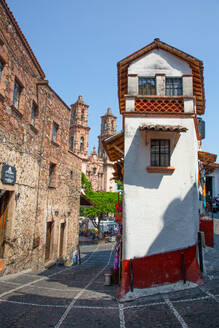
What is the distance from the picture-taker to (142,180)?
24.5ft

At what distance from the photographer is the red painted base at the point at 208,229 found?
11.1 m

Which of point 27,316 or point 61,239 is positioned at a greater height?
point 61,239

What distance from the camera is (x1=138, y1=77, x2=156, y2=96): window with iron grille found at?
337 inches

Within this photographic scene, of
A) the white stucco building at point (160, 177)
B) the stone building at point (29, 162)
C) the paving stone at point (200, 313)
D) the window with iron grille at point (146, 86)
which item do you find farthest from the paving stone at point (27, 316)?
the window with iron grille at point (146, 86)

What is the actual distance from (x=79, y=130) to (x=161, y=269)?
169 ft

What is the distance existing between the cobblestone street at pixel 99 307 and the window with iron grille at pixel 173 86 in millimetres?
5685

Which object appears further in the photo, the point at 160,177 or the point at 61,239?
the point at 61,239

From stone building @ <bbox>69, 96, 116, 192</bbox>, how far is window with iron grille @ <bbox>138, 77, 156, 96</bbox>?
148ft

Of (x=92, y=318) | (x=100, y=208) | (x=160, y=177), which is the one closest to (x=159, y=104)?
(x=160, y=177)

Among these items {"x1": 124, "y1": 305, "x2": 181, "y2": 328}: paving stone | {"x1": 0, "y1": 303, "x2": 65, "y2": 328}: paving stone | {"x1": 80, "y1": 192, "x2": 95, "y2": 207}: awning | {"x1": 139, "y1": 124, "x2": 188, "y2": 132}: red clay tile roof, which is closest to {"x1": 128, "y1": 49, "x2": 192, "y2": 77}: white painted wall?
{"x1": 139, "y1": 124, "x2": 188, "y2": 132}: red clay tile roof

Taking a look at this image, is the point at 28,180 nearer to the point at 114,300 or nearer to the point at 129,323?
the point at 114,300

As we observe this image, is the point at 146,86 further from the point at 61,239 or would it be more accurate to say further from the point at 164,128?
the point at 61,239

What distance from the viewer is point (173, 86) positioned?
8.54 meters

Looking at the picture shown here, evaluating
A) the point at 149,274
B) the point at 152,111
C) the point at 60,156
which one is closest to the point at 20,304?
the point at 149,274
